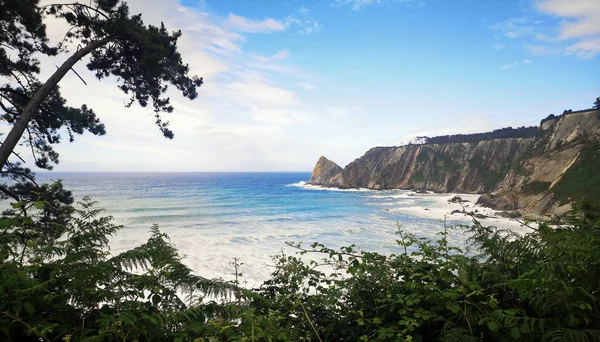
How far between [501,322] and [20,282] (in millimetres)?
3202

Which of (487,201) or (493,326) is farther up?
(493,326)

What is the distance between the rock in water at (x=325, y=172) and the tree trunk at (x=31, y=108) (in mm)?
105910

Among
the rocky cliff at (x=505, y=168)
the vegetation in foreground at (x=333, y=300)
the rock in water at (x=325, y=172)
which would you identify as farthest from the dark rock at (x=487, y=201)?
the rock in water at (x=325, y=172)

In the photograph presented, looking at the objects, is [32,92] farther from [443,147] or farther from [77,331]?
[443,147]

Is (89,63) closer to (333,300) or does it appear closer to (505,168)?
(333,300)

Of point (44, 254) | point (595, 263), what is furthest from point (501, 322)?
point (44, 254)

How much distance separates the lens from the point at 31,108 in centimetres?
658

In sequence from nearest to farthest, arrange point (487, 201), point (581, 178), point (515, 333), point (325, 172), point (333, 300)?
point (515, 333) < point (333, 300) < point (581, 178) < point (487, 201) < point (325, 172)

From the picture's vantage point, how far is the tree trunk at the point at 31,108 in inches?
246

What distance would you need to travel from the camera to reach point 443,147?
A: 91.5m

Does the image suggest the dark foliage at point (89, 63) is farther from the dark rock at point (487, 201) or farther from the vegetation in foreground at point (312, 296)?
the dark rock at point (487, 201)

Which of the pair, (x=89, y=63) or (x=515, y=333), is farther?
(x=89, y=63)

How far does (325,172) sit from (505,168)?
62013 millimetres

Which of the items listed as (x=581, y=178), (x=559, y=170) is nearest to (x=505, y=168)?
(x=559, y=170)
